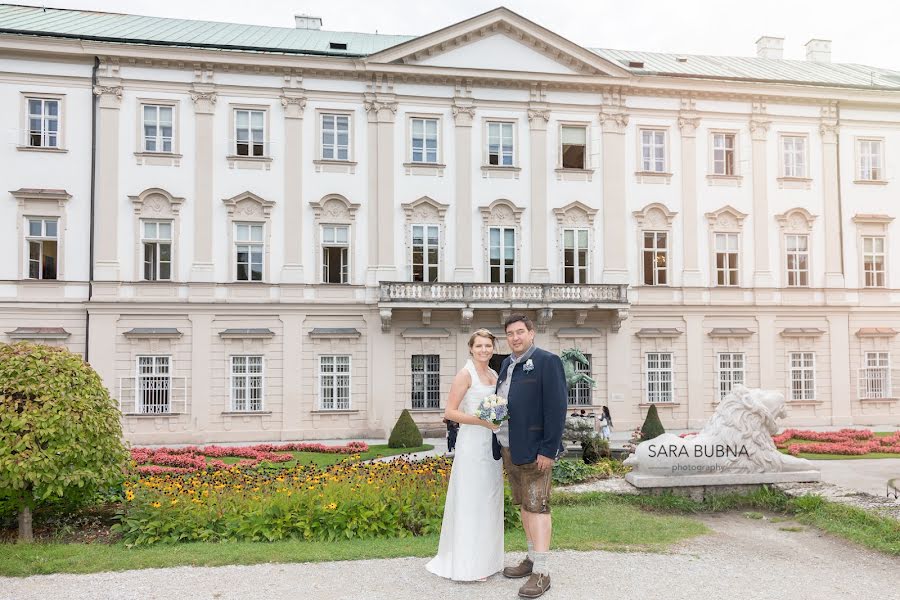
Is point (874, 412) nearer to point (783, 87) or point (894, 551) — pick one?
point (783, 87)

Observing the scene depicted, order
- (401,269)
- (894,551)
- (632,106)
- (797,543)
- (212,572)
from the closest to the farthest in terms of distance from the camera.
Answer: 1. (212,572)
2. (894,551)
3. (797,543)
4. (401,269)
5. (632,106)

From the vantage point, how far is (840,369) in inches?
1174

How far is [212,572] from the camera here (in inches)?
326

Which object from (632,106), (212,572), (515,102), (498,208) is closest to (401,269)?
(498,208)

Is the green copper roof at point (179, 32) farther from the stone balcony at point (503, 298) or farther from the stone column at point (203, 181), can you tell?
the stone balcony at point (503, 298)

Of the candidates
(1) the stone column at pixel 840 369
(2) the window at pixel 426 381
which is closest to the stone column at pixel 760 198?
(1) the stone column at pixel 840 369

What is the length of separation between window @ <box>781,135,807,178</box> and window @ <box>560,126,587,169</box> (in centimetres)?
884

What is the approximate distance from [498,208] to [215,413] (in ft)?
43.5

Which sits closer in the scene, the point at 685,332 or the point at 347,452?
the point at 347,452

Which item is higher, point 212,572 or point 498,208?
point 498,208

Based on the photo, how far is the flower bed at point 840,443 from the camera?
2122cm

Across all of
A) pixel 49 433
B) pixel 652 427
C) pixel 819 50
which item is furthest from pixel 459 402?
pixel 819 50

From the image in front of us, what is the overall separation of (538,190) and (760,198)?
9.67 meters

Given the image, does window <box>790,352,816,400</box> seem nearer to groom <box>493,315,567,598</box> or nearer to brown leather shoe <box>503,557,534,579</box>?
brown leather shoe <box>503,557,534,579</box>
